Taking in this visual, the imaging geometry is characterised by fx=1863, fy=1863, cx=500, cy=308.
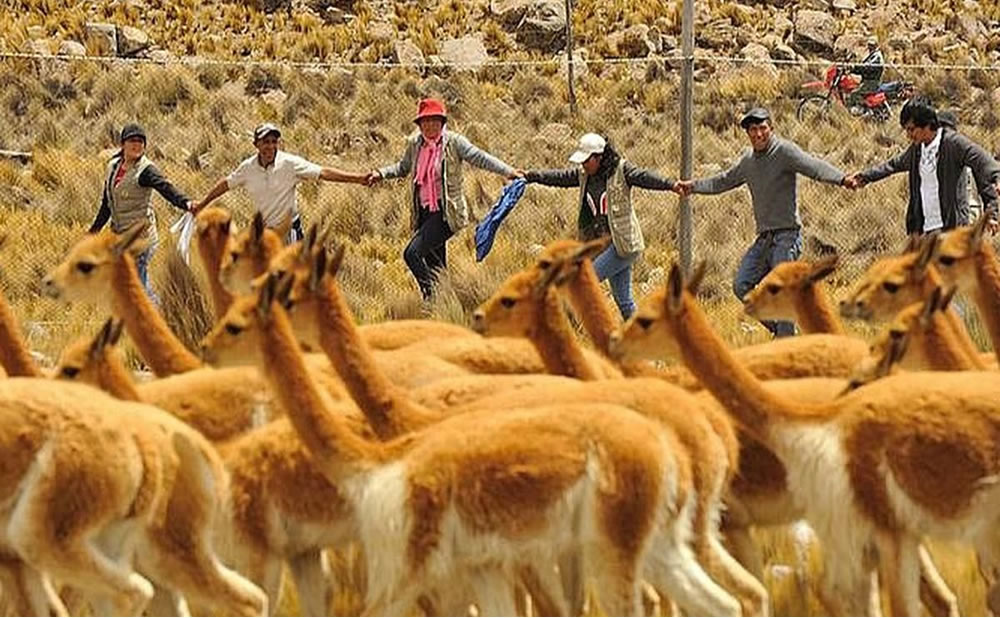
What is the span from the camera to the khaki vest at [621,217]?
1128 centimetres

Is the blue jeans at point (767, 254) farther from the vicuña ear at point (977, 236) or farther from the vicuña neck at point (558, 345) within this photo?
the vicuña neck at point (558, 345)

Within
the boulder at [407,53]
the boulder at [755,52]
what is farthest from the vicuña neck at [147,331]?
the boulder at [755,52]

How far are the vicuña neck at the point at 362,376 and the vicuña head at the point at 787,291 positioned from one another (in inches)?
111

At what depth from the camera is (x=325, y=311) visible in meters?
6.96

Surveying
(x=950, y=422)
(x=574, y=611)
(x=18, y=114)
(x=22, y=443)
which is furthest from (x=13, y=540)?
(x=18, y=114)

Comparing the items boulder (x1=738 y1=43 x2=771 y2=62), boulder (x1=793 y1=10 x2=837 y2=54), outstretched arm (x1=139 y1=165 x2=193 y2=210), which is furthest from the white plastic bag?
boulder (x1=793 y1=10 x2=837 y2=54)

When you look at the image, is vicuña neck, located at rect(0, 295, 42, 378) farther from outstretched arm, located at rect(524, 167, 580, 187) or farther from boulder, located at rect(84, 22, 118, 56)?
boulder, located at rect(84, 22, 118, 56)

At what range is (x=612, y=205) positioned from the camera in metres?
11.4

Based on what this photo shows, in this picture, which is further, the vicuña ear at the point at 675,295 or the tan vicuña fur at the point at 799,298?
the tan vicuña fur at the point at 799,298

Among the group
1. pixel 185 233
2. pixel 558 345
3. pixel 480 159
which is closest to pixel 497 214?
pixel 480 159

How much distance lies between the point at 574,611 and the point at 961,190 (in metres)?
4.84

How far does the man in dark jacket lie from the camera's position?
10.4m

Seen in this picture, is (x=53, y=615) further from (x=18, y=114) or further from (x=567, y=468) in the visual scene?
(x=18, y=114)

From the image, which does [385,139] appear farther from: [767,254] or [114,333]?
[114,333]
